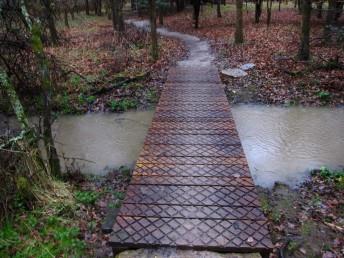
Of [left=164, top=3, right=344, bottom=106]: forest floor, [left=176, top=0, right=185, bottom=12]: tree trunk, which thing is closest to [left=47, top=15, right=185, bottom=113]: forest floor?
[left=164, top=3, right=344, bottom=106]: forest floor

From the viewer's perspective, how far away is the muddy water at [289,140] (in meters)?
6.88

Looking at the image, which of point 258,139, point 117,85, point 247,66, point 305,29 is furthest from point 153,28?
point 258,139

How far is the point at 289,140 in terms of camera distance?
8125mm

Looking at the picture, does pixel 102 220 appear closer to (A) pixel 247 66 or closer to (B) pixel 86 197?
(B) pixel 86 197

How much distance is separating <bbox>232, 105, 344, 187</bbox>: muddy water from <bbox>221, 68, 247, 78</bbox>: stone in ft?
7.04

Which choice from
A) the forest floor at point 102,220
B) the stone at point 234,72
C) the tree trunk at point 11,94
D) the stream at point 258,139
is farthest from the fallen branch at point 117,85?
the tree trunk at point 11,94

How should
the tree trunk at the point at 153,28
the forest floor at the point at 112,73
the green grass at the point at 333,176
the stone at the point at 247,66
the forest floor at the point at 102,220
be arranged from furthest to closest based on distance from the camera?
the tree trunk at the point at 153,28, the stone at the point at 247,66, the forest floor at the point at 112,73, the green grass at the point at 333,176, the forest floor at the point at 102,220

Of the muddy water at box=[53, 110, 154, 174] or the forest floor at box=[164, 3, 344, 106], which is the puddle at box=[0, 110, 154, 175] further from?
the forest floor at box=[164, 3, 344, 106]

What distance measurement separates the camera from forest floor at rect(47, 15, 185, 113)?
10.8 meters

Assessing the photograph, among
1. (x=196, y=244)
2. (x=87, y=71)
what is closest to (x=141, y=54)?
(x=87, y=71)

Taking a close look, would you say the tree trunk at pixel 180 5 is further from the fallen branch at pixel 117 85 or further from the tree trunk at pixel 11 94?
the tree trunk at pixel 11 94

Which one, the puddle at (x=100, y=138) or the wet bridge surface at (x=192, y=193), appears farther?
the puddle at (x=100, y=138)

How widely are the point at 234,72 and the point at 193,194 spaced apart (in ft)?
28.3

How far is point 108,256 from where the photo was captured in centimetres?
433
